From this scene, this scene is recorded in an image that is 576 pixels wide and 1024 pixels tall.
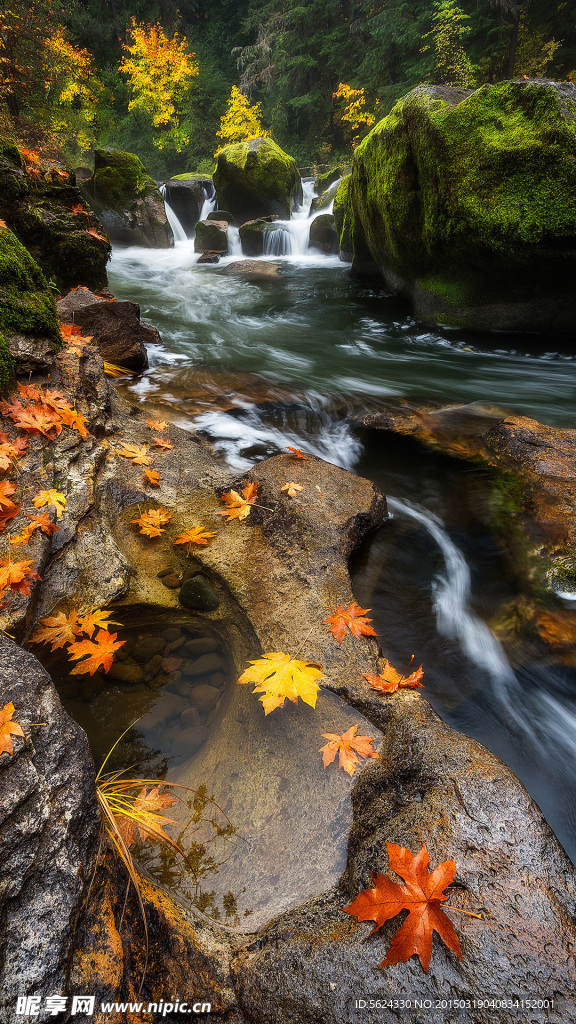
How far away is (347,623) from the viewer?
235 centimetres

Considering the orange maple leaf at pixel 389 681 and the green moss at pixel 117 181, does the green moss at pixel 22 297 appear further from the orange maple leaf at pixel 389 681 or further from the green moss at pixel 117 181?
the green moss at pixel 117 181

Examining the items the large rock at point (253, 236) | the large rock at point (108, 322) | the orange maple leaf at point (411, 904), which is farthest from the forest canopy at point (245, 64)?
the orange maple leaf at point (411, 904)

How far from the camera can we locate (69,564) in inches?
96.2

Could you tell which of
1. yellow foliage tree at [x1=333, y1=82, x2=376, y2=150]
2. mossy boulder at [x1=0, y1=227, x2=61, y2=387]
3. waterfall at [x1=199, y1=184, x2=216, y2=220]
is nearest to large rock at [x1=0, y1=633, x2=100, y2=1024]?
mossy boulder at [x1=0, y1=227, x2=61, y2=387]

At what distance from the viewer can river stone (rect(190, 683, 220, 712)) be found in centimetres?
220

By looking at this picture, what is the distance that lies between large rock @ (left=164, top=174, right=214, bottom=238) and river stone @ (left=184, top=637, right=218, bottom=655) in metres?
20.9

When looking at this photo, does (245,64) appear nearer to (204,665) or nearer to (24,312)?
(24,312)

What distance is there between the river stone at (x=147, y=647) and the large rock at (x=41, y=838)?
0.80 metres

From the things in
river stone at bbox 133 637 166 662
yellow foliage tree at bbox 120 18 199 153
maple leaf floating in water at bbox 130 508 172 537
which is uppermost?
yellow foliage tree at bbox 120 18 199 153

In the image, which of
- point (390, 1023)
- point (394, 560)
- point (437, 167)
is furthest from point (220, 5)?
point (390, 1023)

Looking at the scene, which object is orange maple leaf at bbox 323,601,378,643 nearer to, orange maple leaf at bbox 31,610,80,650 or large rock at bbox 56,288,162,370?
orange maple leaf at bbox 31,610,80,650

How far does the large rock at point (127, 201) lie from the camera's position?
15.2 metres

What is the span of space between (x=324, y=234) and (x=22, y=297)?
1393 centimetres

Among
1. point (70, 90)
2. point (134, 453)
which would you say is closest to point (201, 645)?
point (134, 453)
